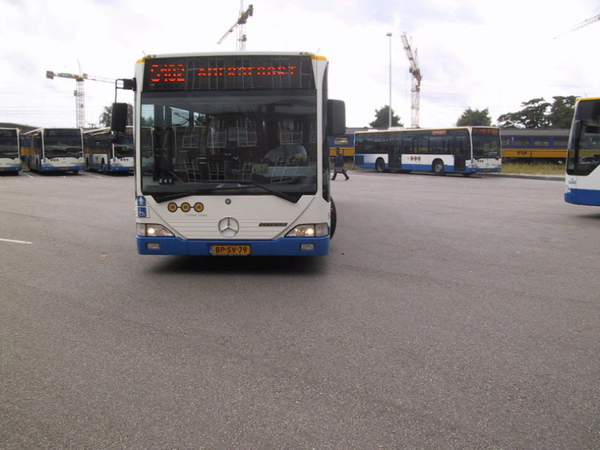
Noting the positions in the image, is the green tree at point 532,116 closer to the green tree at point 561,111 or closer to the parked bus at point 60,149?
the green tree at point 561,111

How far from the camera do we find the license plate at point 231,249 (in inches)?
298

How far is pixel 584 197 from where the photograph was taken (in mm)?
14320

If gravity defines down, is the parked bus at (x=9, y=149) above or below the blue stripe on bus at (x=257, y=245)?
above

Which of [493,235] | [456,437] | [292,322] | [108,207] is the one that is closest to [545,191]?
[493,235]

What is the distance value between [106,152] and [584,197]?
107 feet

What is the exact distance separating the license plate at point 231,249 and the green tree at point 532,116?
83084 millimetres

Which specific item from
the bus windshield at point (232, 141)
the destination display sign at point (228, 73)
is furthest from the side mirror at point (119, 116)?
the destination display sign at point (228, 73)

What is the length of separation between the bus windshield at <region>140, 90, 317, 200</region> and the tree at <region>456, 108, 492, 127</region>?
92.4 m

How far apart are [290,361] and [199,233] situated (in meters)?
3.39

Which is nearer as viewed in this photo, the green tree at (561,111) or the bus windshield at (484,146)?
the bus windshield at (484,146)

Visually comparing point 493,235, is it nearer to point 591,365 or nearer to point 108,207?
point 591,365

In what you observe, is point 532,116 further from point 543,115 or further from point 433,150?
point 433,150

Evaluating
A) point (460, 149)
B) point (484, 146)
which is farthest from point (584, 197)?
point (460, 149)

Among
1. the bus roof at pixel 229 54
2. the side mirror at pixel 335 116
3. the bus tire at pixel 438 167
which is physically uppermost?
the bus roof at pixel 229 54
